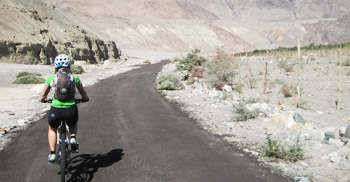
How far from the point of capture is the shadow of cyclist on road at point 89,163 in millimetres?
5137

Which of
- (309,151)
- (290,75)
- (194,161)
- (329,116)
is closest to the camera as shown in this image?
(194,161)

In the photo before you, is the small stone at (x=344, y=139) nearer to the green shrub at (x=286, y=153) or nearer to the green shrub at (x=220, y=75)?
the green shrub at (x=286, y=153)

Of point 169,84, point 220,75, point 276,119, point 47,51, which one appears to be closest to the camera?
point 276,119

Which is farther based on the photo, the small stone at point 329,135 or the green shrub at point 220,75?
the green shrub at point 220,75

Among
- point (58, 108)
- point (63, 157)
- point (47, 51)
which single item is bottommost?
point (63, 157)

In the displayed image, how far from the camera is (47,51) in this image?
37.5 m

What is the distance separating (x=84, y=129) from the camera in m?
8.18

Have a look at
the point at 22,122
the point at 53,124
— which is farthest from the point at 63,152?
the point at 22,122

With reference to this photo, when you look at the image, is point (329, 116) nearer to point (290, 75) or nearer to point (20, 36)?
point (290, 75)

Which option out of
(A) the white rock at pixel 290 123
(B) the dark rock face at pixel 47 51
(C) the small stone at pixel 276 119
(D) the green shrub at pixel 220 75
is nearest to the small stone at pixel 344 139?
(A) the white rock at pixel 290 123

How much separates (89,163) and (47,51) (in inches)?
1392

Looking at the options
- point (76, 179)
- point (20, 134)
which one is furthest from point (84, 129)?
point (76, 179)

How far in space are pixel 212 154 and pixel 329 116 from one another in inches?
211

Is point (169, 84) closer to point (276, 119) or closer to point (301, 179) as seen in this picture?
point (276, 119)
